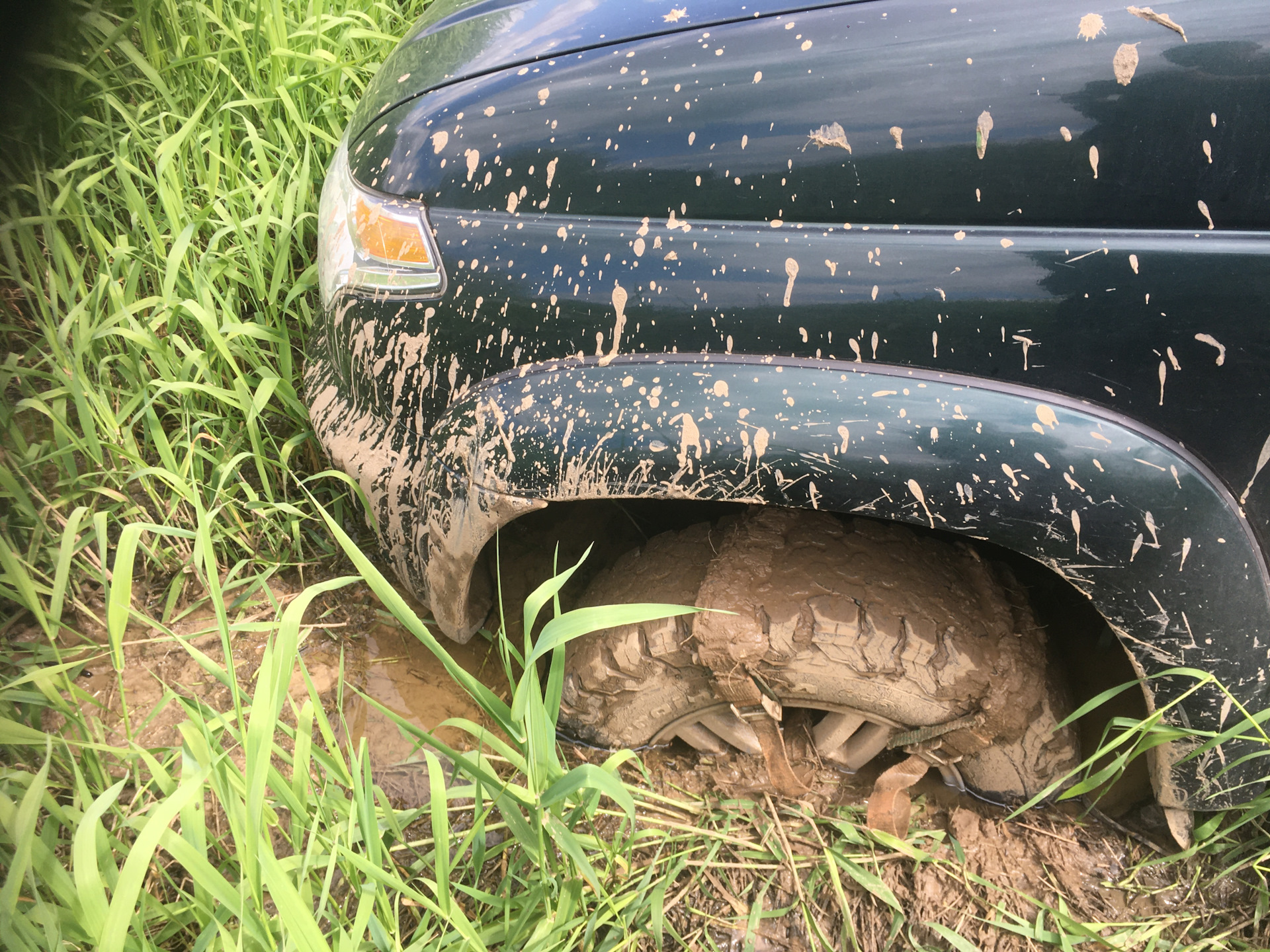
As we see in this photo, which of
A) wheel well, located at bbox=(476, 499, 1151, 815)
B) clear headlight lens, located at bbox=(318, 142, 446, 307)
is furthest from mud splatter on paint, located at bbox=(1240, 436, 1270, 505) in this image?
clear headlight lens, located at bbox=(318, 142, 446, 307)

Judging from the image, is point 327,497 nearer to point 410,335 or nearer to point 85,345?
point 85,345

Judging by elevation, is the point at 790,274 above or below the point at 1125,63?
below

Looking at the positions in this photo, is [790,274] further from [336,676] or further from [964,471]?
[336,676]

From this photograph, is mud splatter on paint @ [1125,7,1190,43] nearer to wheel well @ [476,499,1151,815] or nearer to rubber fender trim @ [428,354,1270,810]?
rubber fender trim @ [428,354,1270,810]

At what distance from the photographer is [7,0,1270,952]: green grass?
1091 millimetres

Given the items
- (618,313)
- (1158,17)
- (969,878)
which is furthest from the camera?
(969,878)

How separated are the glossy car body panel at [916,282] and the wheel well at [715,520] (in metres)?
0.24

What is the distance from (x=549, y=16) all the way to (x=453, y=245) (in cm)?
43

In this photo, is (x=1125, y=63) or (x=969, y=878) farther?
(x=969, y=878)

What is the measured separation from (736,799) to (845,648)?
0.47 meters

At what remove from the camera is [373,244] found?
134 cm

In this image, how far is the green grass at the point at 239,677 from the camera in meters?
1.09

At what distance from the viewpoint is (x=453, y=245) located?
1.23 meters

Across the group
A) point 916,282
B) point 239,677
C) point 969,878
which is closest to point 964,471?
point 916,282
